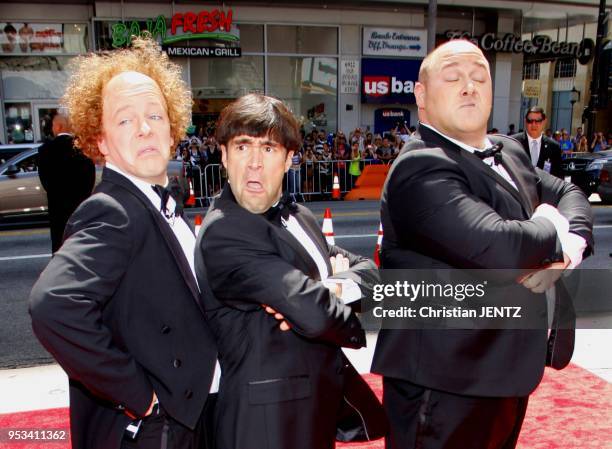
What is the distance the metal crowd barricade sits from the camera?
14008 mm

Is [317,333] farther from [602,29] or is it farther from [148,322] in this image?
[602,29]

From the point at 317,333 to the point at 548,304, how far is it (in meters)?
0.87

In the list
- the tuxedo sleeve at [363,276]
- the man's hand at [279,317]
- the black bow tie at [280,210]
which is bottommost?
the man's hand at [279,317]

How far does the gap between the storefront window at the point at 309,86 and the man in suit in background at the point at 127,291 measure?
62.1 ft

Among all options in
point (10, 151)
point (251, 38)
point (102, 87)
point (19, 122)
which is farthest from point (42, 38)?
point (102, 87)

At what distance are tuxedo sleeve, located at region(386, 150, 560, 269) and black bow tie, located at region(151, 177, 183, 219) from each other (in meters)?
0.78

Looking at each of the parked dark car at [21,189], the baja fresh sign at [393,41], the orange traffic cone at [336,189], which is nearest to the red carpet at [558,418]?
the parked dark car at [21,189]

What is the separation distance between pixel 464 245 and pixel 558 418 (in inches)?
99.0

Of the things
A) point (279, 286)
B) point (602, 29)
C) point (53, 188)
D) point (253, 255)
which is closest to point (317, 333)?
point (279, 286)

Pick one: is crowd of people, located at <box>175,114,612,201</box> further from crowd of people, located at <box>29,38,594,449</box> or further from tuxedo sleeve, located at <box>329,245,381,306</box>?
crowd of people, located at <box>29,38,594,449</box>

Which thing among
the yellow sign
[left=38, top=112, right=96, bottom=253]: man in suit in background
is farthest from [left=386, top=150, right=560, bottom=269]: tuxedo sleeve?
the yellow sign

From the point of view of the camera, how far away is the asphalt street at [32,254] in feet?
16.9

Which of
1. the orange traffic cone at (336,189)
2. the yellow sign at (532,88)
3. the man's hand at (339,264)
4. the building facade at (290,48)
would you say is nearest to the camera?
the man's hand at (339,264)

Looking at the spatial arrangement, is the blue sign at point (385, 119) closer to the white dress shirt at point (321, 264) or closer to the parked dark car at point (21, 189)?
the parked dark car at point (21, 189)
